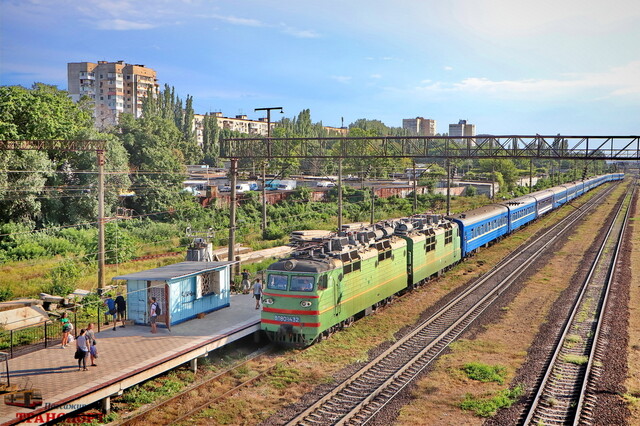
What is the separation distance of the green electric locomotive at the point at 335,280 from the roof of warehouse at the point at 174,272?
3.18m

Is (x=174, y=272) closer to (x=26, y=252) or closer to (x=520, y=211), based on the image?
(x=26, y=252)


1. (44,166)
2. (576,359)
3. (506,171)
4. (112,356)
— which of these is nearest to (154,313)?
(112,356)

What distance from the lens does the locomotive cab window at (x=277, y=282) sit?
808 inches

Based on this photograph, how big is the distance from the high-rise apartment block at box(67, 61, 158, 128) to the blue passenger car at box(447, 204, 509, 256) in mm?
113020

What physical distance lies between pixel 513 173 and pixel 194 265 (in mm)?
93862

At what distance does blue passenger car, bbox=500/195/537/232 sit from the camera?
52500 mm

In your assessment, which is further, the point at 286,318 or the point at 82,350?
the point at 286,318

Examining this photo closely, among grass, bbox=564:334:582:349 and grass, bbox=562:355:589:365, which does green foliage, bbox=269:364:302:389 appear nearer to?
grass, bbox=562:355:589:365

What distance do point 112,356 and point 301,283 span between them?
6675 mm

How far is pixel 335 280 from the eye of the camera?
69.5ft

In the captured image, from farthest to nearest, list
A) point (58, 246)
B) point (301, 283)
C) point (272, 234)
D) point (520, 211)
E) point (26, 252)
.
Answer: point (520, 211)
point (272, 234)
point (58, 246)
point (26, 252)
point (301, 283)

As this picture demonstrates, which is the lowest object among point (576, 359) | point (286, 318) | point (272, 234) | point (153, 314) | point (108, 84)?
point (576, 359)

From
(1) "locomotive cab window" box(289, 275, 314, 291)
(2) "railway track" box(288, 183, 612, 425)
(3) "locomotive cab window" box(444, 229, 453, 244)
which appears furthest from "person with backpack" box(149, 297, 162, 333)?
(3) "locomotive cab window" box(444, 229, 453, 244)

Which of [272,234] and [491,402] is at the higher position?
[272,234]
